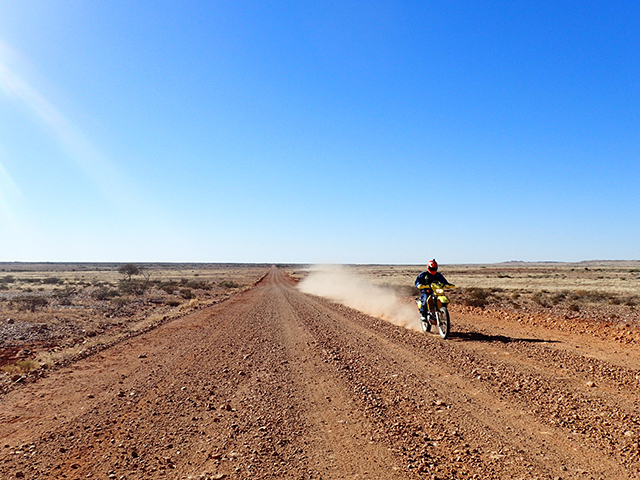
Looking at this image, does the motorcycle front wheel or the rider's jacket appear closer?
the motorcycle front wheel

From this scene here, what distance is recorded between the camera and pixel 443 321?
11422mm

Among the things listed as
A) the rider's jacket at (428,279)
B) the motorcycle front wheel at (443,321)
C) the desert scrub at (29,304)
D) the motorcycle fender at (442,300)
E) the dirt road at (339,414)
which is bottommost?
the desert scrub at (29,304)

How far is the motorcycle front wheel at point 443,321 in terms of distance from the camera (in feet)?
36.6

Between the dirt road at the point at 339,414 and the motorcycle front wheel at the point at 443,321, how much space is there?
602 millimetres

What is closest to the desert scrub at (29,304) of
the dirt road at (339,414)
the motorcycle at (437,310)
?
the dirt road at (339,414)

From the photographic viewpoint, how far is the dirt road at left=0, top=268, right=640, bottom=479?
4262 mm

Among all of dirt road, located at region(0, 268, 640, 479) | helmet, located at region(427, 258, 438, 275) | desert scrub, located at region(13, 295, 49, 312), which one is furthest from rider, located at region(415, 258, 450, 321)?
desert scrub, located at region(13, 295, 49, 312)

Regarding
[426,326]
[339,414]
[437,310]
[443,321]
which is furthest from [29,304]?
[339,414]

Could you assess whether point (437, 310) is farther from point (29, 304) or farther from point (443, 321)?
point (29, 304)

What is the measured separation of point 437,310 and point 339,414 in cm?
693

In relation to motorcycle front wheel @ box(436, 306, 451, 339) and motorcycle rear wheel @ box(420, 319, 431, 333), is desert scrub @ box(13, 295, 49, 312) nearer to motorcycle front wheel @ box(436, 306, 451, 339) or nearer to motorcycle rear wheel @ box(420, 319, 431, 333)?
motorcycle rear wheel @ box(420, 319, 431, 333)

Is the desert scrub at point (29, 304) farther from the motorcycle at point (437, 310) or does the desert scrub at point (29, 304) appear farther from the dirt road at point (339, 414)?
the motorcycle at point (437, 310)

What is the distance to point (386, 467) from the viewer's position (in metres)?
4.16

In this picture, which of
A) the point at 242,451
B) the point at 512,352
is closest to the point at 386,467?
the point at 242,451
